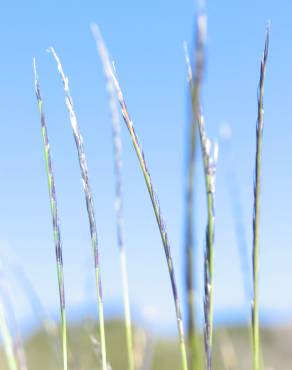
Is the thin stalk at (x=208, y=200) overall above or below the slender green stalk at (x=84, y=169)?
below

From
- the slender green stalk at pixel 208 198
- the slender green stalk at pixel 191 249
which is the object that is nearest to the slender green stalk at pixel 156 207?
the slender green stalk at pixel 208 198

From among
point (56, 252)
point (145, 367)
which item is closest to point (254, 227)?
point (56, 252)

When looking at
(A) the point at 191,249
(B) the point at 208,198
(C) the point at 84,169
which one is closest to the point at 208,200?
(B) the point at 208,198

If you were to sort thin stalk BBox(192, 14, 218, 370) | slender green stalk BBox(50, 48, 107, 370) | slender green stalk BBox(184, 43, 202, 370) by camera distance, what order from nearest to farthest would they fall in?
1. slender green stalk BBox(184, 43, 202, 370)
2. thin stalk BBox(192, 14, 218, 370)
3. slender green stalk BBox(50, 48, 107, 370)

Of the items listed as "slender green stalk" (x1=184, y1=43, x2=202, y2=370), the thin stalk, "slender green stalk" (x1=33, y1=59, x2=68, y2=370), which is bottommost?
"slender green stalk" (x1=184, y1=43, x2=202, y2=370)

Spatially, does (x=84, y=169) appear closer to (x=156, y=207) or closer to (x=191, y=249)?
(x=156, y=207)

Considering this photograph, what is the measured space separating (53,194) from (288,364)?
4.36m

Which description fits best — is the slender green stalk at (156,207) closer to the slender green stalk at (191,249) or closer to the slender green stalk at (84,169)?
the slender green stalk at (84,169)

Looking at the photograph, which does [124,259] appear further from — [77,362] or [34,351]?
[34,351]

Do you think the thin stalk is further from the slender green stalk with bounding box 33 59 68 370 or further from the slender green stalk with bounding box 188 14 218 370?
the slender green stalk with bounding box 33 59 68 370

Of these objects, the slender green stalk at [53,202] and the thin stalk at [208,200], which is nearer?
the thin stalk at [208,200]

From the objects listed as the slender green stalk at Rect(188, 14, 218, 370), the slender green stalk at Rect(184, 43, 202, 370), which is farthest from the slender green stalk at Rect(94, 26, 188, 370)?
the slender green stalk at Rect(184, 43, 202, 370)

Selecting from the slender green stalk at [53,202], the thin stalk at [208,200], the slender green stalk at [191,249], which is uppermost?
the slender green stalk at [53,202]

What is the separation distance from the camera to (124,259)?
1164 millimetres
